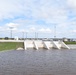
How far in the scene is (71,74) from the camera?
60.0 feet

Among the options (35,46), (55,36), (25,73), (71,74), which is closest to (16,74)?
(25,73)

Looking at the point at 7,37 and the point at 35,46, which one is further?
the point at 7,37

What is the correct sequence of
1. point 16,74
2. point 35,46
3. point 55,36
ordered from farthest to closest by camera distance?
point 55,36 → point 35,46 → point 16,74

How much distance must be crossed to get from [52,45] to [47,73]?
38939mm

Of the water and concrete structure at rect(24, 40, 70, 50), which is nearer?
the water

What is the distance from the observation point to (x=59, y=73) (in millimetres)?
18719

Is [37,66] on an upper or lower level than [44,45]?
lower

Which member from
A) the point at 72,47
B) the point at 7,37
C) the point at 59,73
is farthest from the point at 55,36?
the point at 59,73

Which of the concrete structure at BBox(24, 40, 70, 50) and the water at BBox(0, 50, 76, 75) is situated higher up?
the concrete structure at BBox(24, 40, 70, 50)

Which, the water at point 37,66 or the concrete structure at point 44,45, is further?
the concrete structure at point 44,45

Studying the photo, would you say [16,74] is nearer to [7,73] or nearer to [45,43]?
[7,73]

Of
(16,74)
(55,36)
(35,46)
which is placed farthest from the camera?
(55,36)

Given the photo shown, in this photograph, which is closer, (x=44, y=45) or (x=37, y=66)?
(x=37, y=66)

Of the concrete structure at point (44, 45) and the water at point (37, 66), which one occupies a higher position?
the concrete structure at point (44, 45)
